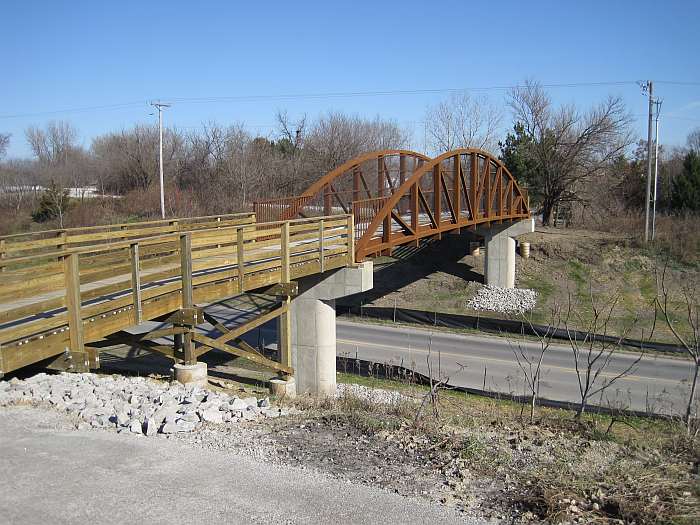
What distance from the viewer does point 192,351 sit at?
10883 millimetres

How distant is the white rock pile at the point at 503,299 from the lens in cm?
2967

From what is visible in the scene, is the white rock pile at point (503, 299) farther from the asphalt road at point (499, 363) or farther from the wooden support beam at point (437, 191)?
the wooden support beam at point (437, 191)

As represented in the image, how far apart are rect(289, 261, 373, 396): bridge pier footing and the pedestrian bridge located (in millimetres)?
26

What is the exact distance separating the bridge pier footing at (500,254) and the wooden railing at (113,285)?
1867 centimetres

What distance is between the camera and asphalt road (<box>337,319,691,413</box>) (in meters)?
18.1

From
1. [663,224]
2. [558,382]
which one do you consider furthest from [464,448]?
[663,224]

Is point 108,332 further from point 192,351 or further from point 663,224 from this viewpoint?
point 663,224

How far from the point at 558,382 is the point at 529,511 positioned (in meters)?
14.6

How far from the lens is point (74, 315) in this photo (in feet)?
26.7

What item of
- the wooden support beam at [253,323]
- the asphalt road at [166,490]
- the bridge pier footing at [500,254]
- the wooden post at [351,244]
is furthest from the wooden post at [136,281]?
the bridge pier footing at [500,254]

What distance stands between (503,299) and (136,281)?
23795 millimetres

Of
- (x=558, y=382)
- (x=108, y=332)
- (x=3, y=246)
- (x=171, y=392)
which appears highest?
(x=3, y=246)

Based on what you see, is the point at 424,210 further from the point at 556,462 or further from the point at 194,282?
the point at 556,462

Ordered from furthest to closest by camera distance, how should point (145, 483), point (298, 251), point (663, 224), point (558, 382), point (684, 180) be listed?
point (684, 180) → point (663, 224) → point (558, 382) → point (298, 251) → point (145, 483)
